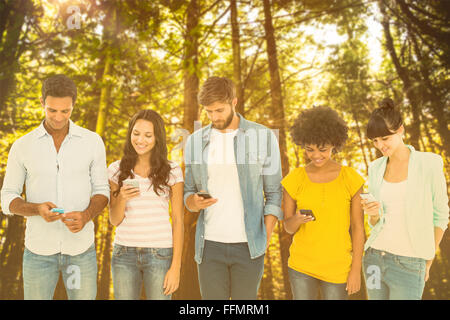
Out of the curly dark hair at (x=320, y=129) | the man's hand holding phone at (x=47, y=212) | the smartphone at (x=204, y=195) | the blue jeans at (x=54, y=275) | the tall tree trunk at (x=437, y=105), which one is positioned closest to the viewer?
the man's hand holding phone at (x=47, y=212)

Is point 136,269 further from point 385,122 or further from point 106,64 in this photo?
point 106,64

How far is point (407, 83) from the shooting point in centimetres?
584

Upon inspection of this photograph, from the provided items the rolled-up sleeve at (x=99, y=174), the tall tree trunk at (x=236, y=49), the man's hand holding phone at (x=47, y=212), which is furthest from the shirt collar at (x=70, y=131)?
the tall tree trunk at (x=236, y=49)

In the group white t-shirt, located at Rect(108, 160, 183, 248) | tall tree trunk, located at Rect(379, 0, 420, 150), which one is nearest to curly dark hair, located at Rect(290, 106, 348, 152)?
white t-shirt, located at Rect(108, 160, 183, 248)

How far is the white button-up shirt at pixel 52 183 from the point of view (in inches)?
116

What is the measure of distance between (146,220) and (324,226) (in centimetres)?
140

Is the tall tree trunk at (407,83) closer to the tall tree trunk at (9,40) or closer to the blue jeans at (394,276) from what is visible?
the blue jeans at (394,276)

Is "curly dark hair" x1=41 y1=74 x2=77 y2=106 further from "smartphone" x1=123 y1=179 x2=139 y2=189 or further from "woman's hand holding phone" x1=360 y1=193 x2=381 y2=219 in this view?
"woman's hand holding phone" x1=360 y1=193 x2=381 y2=219

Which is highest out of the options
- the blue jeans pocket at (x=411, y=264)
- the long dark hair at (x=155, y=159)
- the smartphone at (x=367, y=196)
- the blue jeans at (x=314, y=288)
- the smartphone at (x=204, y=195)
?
the long dark hair at (x=155, y=159)

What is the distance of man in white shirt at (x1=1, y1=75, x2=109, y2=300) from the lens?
292 cm

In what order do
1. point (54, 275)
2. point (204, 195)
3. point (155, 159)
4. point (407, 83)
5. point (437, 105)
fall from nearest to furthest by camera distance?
point (204, 195) → point (54, 275) → point (155, 159) → point (437, 105) → point (407, 83)

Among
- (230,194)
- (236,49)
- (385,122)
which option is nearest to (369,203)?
(385,122)

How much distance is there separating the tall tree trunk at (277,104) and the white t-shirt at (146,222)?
336 centimetres

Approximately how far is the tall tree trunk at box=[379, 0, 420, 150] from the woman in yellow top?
3295 millimetres
